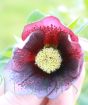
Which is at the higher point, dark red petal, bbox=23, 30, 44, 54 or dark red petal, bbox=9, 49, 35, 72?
dark red petal, bbox=23, 30, 44, 54

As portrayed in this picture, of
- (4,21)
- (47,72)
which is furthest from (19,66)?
(4,21)

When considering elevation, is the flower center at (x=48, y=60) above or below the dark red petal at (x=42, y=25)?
below

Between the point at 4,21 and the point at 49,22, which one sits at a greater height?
the point at 4,21

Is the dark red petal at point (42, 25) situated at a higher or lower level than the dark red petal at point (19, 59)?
higher

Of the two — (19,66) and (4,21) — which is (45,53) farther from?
(4,21)
